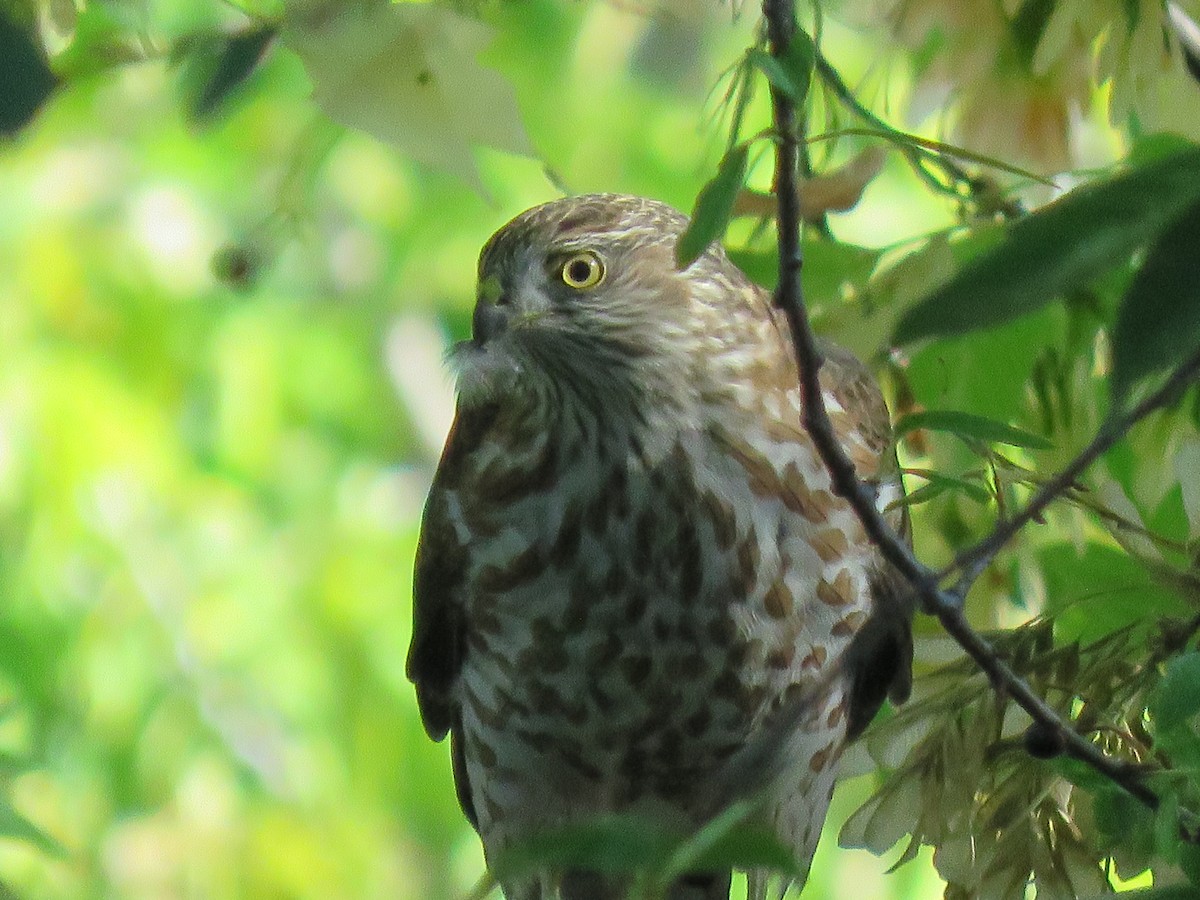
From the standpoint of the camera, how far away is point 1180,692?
1.15 meters

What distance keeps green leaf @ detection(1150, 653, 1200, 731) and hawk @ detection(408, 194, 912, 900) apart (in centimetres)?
89

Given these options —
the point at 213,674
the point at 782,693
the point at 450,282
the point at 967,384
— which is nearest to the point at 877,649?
the point at 782,693

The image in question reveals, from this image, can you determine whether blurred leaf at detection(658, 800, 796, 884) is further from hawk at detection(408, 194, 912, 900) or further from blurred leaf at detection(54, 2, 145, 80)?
hawk at detection(408, 194, 912, 900)

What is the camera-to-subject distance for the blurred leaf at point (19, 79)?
91 centimetres

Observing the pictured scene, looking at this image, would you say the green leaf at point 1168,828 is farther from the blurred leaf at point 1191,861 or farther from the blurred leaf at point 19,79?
the blurred leaf at point 19,79

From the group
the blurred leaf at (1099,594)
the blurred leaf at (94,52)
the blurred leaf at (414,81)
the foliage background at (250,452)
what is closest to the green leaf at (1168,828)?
the blurred leaf at (1099,594)

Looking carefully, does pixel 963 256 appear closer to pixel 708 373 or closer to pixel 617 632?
pixel 708 373

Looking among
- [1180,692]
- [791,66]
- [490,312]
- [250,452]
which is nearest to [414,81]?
[791,66]

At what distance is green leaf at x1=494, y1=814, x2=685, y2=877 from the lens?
0.86m

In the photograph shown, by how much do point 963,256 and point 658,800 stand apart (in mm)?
857

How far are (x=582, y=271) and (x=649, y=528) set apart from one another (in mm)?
335

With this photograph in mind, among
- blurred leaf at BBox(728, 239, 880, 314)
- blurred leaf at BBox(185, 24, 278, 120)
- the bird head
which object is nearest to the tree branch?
blurred leaf at BBox(185, 24, 278, 120)

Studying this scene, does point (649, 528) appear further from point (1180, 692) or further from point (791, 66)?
point (791, 66)

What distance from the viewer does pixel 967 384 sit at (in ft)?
6.11
